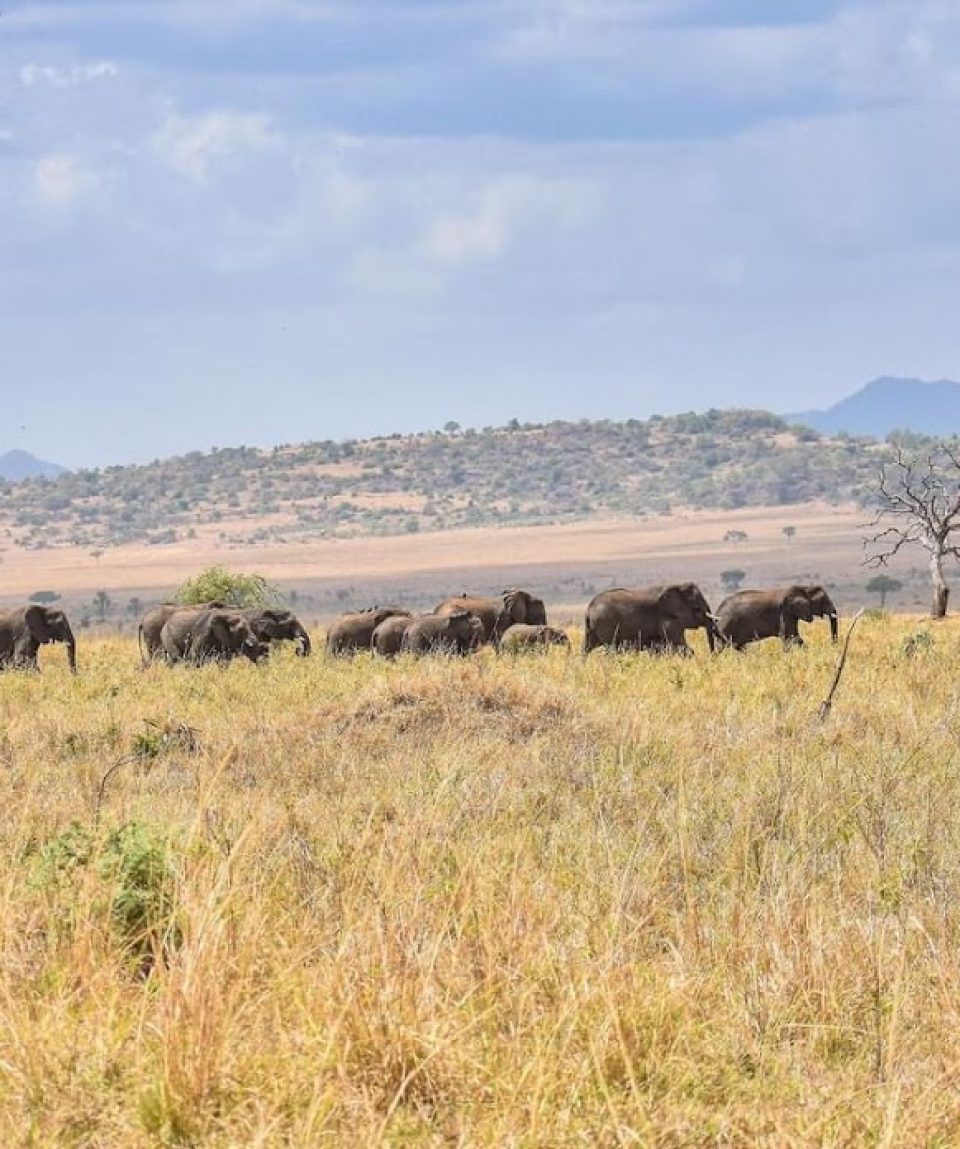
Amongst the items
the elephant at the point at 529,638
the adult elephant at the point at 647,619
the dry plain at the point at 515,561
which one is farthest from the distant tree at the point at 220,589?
the dry plain at the point at 515,561

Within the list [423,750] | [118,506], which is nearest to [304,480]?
[118,506]

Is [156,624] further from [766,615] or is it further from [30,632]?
[766,615]

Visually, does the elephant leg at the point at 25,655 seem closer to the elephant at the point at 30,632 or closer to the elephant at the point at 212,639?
the elephant at the point at 30,632

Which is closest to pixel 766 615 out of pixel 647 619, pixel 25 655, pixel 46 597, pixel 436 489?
pixel 647 619

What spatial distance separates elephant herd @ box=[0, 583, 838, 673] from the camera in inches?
947

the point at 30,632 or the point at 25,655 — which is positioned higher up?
the point at 30,632

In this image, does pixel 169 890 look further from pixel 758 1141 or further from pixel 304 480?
pixel 304 480

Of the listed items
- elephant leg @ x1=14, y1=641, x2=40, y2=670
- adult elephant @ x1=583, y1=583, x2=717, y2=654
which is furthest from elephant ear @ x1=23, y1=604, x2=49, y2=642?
adult elephant @ x1=583, y1=583, x2=717, y2=654

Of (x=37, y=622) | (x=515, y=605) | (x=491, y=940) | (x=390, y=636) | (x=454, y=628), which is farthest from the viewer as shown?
(x=515, y=605)

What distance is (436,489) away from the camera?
182375 millimetres

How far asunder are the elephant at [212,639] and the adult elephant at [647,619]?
4792 mm

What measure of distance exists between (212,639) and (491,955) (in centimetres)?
1897

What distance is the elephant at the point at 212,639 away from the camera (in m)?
24.2

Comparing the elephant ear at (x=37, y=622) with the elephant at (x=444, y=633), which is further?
the elephant ear at (x=37, y=622)
